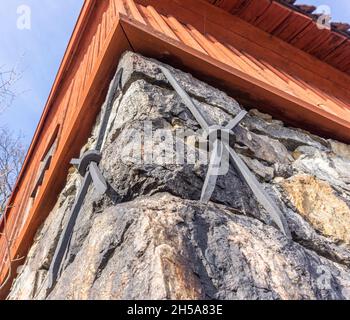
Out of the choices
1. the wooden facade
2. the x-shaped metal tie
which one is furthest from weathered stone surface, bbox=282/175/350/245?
the wooden facade

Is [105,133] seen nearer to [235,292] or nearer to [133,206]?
[133,206]

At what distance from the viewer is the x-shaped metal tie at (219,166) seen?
5.25 ft

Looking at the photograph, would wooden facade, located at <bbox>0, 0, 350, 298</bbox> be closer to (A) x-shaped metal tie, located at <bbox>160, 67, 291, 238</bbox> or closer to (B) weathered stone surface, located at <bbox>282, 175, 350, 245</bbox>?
(A) x-shaped metal tie, located at <bbox>160, 67, 291, 238</bbox>

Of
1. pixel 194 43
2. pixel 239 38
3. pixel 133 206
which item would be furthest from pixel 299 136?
pixel 133 206

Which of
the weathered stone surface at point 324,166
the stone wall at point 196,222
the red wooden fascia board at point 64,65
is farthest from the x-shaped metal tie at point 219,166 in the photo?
the red wooden fascia board at point 64,65

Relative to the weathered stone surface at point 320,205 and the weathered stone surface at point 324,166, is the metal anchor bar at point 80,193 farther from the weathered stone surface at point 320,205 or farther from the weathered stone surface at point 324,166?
the weathered stone surface at point 324,166

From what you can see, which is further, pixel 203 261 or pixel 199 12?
pixel 199 12

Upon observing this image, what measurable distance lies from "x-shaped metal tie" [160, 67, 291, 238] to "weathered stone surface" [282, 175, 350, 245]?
12.8 inches

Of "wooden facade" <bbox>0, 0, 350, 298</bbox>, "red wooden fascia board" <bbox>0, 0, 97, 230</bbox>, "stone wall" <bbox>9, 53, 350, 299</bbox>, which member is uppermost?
"red wooden fascia board" <bbox>0, 0, 97, 230</bbox>

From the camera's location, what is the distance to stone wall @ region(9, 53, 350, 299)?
124 centimetres

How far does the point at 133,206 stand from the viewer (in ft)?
4.71

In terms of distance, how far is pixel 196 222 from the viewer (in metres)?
1.40

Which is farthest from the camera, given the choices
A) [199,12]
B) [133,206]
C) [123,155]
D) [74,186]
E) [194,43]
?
[199,12]
